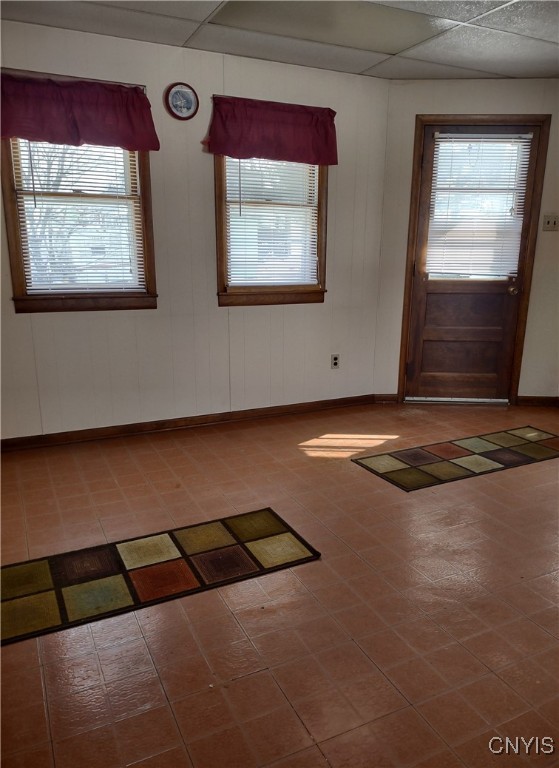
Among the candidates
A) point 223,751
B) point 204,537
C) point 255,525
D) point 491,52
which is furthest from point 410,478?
point 491,52

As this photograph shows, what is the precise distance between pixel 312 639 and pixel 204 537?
86cm

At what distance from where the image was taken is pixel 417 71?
4.11 meters

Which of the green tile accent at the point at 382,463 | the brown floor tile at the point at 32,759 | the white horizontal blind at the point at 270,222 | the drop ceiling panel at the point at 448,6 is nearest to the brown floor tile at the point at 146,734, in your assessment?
the brown floor tile at the point at 32,759

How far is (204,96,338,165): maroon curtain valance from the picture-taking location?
3.80 meters

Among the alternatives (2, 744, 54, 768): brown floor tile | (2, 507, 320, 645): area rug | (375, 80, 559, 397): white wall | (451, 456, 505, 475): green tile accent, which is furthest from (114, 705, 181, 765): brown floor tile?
(375, 80, 559, 397): white wall

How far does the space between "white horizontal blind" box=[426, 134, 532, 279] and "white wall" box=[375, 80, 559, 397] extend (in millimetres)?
206

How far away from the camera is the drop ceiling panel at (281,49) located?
3.43 m

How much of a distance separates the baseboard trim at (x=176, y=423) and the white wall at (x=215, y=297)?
6 cm

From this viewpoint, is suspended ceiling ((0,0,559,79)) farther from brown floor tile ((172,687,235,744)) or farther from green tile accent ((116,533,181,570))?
brown floor tile ((172,687,235,744))

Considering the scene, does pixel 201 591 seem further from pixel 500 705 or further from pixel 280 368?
pixel 280 368

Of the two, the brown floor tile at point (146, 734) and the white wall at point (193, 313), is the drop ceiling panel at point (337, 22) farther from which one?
the brown floor tile at point (146, 734)

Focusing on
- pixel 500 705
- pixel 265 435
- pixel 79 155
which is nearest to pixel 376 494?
pixel 265 435

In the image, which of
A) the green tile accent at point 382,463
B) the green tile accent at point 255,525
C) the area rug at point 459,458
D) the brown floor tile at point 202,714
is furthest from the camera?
the green tile accent at point 382,463

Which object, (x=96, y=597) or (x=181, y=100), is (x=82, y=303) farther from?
(x=96, y=597)
